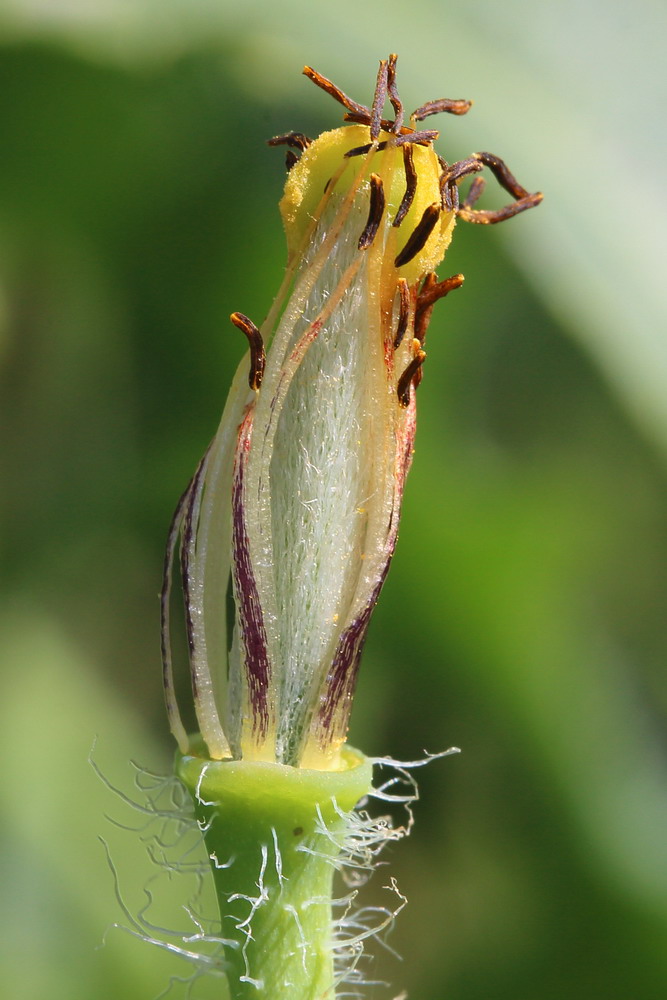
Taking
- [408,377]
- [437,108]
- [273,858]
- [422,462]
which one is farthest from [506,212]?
[422,462]

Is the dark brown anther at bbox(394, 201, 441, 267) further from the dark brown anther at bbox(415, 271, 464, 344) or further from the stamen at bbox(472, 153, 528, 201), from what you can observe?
the stamen at bbox(472, 153, 528, 201)

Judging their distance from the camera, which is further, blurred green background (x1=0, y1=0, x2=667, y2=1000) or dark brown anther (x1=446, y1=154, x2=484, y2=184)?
blurred green background (x1=0, y1=0, x2=667, y2=1000)

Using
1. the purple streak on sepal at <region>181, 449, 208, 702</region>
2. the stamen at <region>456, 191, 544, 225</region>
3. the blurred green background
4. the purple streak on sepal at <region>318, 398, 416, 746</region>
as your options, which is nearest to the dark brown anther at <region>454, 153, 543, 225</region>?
the stamen at <region>456, 191, 544, 225</region>

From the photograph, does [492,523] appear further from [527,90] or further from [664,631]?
[527,90]

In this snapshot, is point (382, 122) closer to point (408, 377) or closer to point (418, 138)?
point (418, 138)

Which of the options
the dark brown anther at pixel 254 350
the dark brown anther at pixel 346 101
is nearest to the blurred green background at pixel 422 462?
the dark brown anther at pixel 346 101
